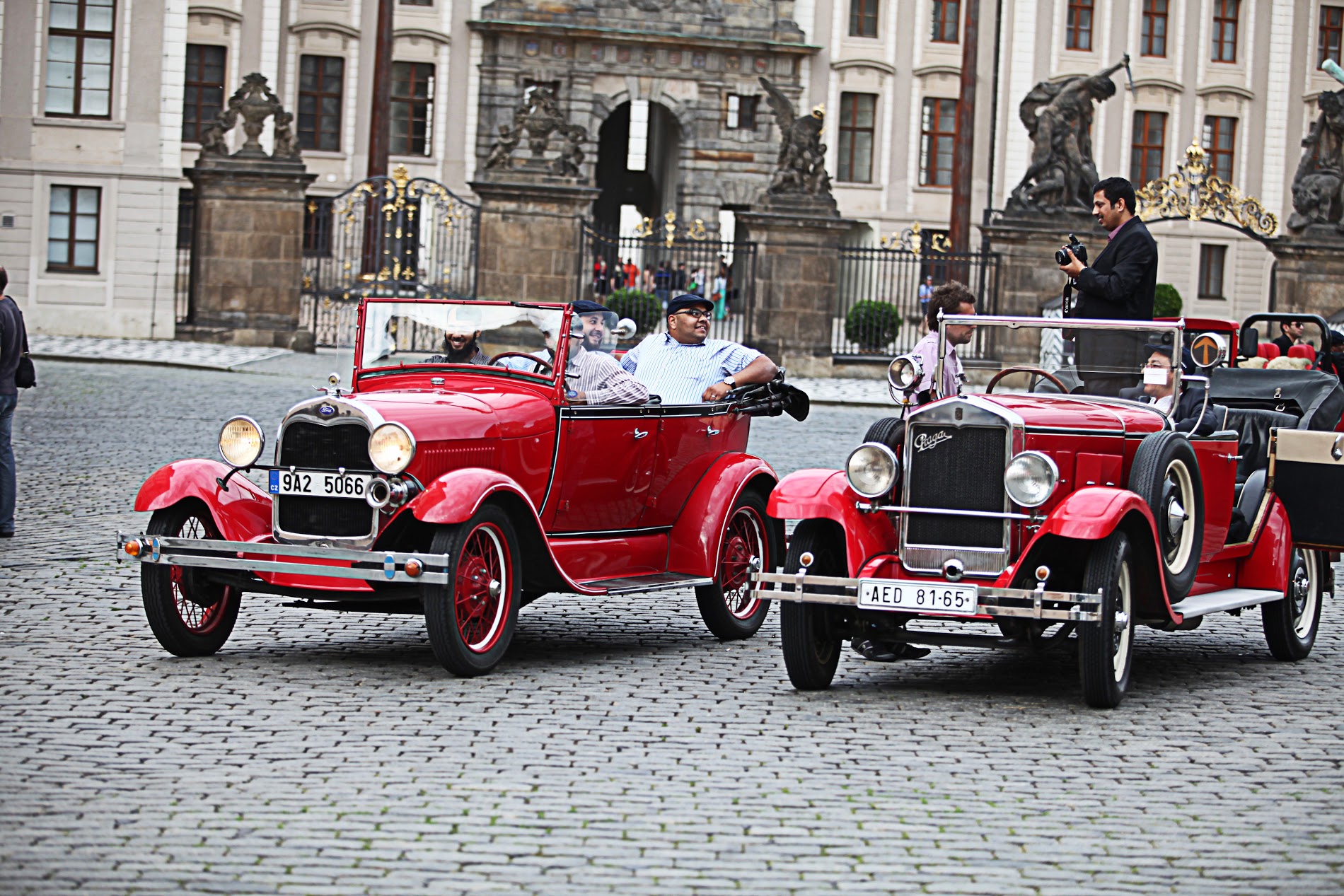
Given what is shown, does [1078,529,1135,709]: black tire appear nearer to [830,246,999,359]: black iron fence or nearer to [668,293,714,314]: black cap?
[668,293,714,314]: black cap

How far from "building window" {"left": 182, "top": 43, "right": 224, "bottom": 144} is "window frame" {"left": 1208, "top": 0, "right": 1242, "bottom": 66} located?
28361mm

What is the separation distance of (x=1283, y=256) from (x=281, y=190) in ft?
58.8

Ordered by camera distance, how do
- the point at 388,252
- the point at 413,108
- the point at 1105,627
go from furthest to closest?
the point at 413,108, the point at 388,252, the point at 1105,627

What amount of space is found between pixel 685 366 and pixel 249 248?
855 inches

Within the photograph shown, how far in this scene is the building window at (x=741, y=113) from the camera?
5491 cm

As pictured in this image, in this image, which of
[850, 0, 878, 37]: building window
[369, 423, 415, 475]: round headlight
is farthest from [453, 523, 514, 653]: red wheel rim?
[850, 0, 878, 37]: building window

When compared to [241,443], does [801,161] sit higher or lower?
higher

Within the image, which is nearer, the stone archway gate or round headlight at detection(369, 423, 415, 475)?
round headlight at detection(369, 423, 415, 475)

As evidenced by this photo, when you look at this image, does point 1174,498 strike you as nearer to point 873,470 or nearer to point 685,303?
point 873,470

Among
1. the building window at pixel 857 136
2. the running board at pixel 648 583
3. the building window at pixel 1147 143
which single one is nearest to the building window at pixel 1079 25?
the building window at pixel 1147 143

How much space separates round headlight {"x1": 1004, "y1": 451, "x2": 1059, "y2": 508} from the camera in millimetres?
7477

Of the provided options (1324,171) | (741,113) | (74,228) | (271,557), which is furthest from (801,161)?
(741,113)

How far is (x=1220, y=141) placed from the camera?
175ft

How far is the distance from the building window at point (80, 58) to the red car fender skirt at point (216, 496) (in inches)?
1074
